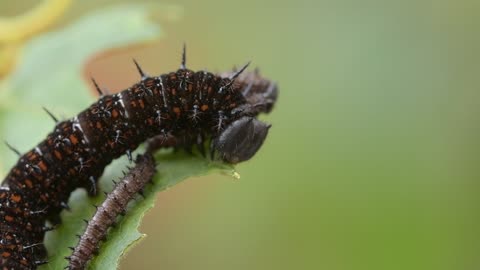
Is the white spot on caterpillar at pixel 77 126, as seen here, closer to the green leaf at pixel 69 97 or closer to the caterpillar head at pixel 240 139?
the green leaf at pixel 69 97

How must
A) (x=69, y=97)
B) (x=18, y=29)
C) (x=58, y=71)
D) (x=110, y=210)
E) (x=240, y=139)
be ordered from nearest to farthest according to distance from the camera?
(x=110, y=210), (x=240, y=139), (x=18, y=29), (x=69, y=97), (x=58, y=71)

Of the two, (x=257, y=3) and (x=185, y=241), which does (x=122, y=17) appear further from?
(x=257, y=3)

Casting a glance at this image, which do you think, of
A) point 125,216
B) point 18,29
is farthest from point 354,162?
point 125,216

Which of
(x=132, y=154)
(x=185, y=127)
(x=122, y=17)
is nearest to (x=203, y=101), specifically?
(x=185, y=127)

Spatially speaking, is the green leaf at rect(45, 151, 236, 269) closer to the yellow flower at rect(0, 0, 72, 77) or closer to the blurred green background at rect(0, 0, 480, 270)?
the yellow flower at rect(0, 0, 72, 77)

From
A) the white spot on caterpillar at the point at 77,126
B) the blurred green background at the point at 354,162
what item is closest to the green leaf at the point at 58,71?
the blurred green background at the point at 354,162

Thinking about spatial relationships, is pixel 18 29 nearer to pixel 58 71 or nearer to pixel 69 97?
pixel 58 71
